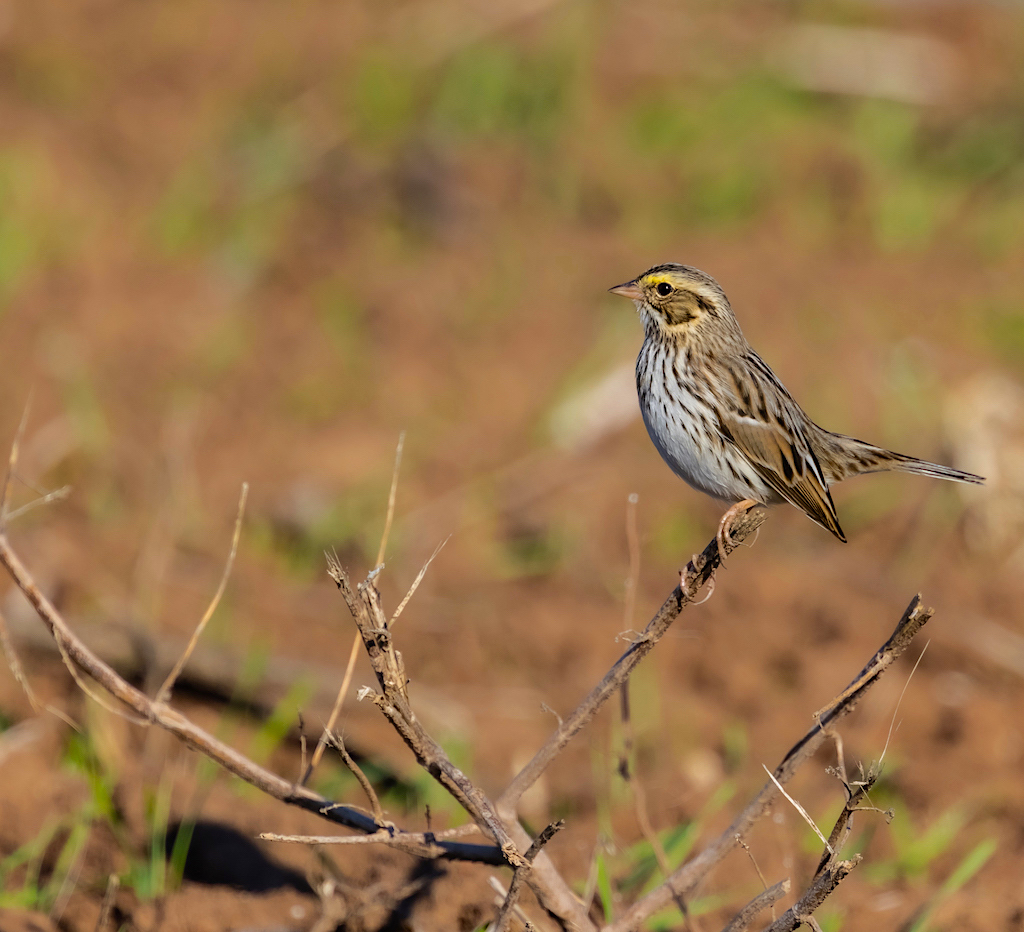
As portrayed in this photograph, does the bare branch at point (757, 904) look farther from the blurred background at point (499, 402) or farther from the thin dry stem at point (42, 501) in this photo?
the thin dry stem at point (42, 501)

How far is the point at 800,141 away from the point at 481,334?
3841mm

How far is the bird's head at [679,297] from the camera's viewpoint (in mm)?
3939

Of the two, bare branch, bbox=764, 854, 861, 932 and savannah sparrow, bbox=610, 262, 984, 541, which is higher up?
savannah sparrow, bbox=610, 262, 984, 541

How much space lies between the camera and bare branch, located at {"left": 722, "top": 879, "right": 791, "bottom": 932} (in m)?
2.59

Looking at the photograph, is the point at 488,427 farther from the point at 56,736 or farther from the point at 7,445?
the point at 56,736

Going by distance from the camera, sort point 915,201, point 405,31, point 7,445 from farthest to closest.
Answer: point 405,31, point 915,201, point 7,445

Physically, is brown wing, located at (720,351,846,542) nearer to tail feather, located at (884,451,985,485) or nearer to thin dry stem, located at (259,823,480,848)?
tail feather, located at (884,451,985,485)

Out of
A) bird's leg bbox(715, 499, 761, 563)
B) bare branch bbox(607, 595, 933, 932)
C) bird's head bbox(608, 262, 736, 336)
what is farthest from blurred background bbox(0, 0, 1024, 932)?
bird's head bbox(608, 262, 736, 336)

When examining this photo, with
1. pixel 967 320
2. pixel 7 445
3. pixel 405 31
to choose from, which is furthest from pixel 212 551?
pixel 405 31

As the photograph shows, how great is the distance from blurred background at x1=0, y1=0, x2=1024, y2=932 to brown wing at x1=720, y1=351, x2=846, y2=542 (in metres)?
1.04

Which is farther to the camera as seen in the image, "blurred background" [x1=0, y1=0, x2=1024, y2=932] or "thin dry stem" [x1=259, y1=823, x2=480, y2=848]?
"blurred background" [x1=0, y1=0, x2=1024, y2=932]

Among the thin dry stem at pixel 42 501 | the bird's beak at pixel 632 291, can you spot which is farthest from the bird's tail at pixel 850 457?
the thin dry stem at pixel 42 501

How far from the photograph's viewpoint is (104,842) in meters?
4.04

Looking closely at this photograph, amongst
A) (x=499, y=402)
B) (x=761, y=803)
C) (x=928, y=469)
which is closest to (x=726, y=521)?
(x=761, y=803)
